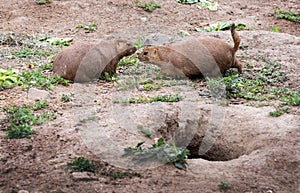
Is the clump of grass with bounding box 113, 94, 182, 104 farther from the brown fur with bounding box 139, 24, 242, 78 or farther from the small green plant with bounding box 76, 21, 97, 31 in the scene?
the small green plant with bounding box 76, 21, 97, 31

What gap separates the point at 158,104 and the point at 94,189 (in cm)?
217

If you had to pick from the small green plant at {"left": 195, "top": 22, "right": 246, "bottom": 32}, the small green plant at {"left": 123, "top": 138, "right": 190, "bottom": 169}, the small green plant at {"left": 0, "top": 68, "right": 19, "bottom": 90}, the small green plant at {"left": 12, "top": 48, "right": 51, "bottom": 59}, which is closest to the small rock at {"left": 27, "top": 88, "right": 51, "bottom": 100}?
the small green plant at {"left": 0, "top": 68, "right": 19, "bottom": 90}

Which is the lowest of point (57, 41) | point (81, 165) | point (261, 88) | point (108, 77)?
point (57, 41)

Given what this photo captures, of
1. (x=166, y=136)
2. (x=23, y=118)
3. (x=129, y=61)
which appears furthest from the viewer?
(x=129, y=61)

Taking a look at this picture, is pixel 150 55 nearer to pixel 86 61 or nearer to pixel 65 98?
pixel 86 61

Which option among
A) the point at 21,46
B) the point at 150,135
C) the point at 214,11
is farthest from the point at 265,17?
the point at 150,135

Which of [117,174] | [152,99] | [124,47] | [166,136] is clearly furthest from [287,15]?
[117,174]

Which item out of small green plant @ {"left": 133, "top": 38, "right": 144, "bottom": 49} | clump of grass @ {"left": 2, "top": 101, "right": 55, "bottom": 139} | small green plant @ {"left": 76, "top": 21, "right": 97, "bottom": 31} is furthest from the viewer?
small green plant @ {"left": 76, "top": 21, "right": 97, "bottom": 31}

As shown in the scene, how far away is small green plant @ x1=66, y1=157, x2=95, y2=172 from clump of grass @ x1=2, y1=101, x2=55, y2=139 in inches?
34.9

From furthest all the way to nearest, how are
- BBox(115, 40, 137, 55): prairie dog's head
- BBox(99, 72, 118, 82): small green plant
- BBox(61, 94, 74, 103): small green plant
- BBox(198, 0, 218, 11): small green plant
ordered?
BBox(198, 0, 218, 11): small green plant, BBox(115, 40, 137, 55): prairie dog's head, BBox(99, 72, 118, 82): small green plant, BBox(61, 94, 74, 103): small green plant

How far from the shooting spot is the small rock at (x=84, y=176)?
13.7 feet

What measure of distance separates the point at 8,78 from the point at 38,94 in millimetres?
715

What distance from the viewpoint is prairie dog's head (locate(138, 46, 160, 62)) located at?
7.66 m

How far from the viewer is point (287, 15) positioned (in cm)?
1119
